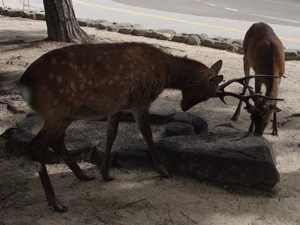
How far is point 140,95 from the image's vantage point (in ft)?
12.8

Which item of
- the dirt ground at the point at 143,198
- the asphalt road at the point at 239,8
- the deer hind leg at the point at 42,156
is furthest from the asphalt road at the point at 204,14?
the deer hind leg at the point at 42,156

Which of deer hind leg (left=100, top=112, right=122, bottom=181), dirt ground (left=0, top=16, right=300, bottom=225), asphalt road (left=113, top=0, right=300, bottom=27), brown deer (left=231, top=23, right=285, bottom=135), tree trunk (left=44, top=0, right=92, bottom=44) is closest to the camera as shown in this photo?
→ dirt ground (left=0, top=16, right=300, bottom=225)

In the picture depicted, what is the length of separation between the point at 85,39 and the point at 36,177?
15.7 feet

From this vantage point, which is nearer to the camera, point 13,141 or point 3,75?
point 13,141

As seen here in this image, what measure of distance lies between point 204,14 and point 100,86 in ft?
38.2

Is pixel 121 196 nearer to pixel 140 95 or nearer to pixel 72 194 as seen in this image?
pixel 72 194

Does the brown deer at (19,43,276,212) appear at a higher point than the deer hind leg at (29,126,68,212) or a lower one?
higher

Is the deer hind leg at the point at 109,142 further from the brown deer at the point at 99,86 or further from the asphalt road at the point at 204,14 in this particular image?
the asphalt road at the point at 204,14

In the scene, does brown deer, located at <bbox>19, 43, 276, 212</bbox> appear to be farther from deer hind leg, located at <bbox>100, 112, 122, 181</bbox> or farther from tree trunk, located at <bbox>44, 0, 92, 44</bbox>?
tree trunk, located at <bbox>44, 0, 92, 44</bbox>

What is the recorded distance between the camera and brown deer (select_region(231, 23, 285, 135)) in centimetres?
450

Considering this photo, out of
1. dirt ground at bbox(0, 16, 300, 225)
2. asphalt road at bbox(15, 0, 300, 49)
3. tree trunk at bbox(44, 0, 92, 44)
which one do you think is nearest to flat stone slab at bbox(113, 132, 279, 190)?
dirt ground at bbox(0, 16, 300, 225)

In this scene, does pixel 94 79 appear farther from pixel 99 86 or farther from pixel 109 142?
pixel 109 142

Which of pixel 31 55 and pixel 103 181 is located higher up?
pixel 31 55

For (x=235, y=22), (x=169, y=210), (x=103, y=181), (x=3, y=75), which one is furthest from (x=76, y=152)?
(x=235, y=22)
